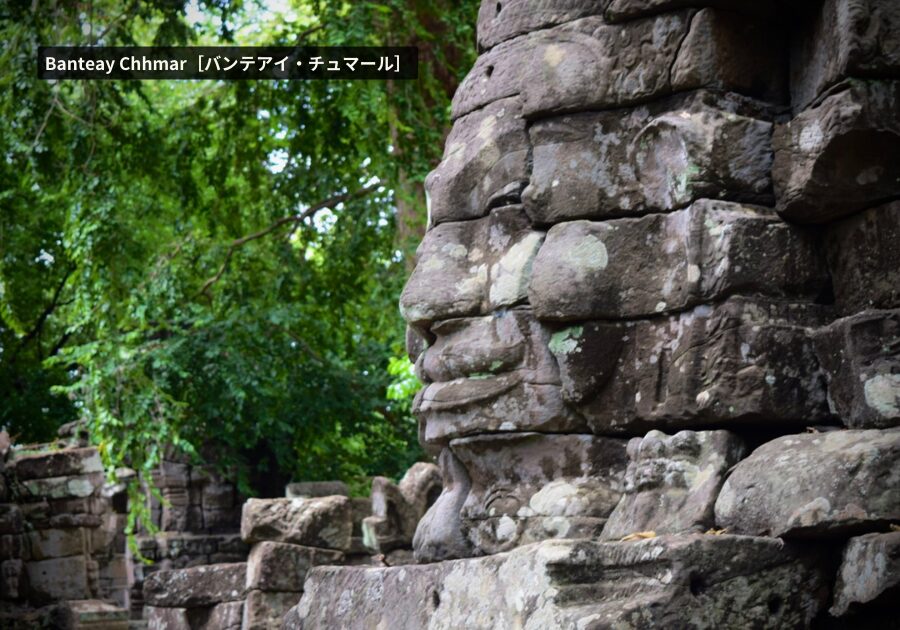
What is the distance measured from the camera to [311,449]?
2078cm

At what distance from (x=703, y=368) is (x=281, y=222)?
10620mm

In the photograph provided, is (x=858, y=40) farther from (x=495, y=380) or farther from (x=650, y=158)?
(x=495, y=380)

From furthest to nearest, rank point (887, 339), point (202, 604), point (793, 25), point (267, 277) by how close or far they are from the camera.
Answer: point (267, 277)
point (202, 604)
point (793, 25)
point (887, 339)

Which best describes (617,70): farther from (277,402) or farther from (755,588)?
(277,402)

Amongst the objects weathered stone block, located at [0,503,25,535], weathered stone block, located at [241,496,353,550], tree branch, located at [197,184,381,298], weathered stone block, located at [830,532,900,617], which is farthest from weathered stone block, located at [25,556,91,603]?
weathered stone block, located at [830,532,900,617]

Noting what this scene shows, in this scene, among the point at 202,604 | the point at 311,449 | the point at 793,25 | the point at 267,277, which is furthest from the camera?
the point at 311,449

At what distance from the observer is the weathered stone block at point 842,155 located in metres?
4.85

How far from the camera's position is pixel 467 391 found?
218 inches

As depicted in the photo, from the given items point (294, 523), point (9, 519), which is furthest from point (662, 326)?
point (9, 519)

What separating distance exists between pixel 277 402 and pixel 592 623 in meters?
14.6

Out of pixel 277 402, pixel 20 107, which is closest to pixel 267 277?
pixel 277 402

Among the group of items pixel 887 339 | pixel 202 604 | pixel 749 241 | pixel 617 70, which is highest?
pixel 617 70

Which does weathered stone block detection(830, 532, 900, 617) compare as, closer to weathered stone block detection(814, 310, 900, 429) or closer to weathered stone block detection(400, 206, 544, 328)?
weathered stone block detection(814, 310, 900, 429)

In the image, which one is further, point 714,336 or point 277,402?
point 277,402
